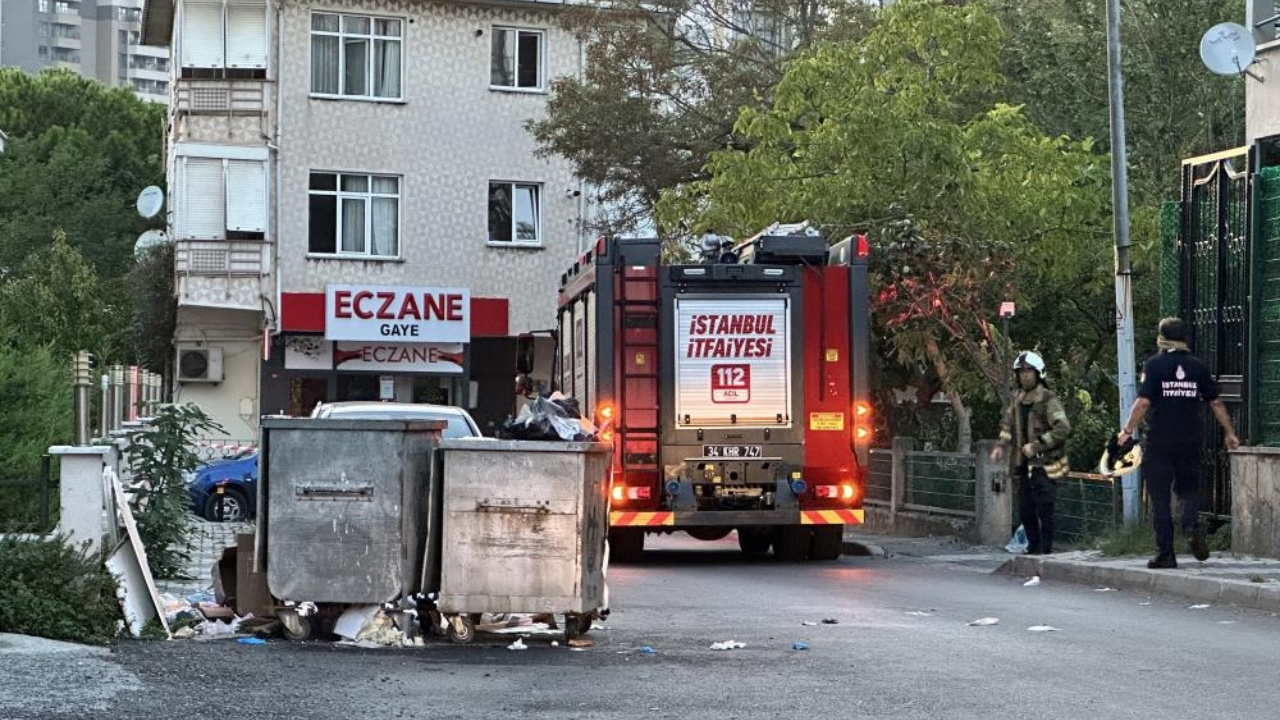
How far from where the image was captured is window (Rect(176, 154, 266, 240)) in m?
38.1

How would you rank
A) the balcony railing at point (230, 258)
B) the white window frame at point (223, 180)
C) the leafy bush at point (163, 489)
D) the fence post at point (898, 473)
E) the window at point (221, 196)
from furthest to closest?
the balcony railing at point (230, 258), the window at point (221, 196), the white window frame at point (223, 180), the fence post at point (898, 473), the leafy bush at point (163, 489)

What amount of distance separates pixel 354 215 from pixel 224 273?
8.97 ft

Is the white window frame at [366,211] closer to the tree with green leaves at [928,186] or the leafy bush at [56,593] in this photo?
the tree with green leaves at [928,186]

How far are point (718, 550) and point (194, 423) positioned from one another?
29.0 feet

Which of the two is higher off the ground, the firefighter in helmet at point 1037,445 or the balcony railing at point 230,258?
the balcony railing at point 230,258

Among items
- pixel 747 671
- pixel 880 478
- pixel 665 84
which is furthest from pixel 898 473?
pixel 747 671

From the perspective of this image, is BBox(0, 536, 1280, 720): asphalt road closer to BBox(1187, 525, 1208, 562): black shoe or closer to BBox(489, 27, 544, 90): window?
BBox(1187, 525, 1208, 562): black shoe

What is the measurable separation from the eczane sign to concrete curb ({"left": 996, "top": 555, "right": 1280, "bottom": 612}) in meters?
22.0

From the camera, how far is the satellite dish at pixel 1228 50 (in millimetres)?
18706

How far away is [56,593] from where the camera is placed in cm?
1032

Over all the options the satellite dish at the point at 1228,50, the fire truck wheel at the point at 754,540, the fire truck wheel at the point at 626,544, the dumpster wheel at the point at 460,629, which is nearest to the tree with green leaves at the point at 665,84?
the fire truck wheel at the point at 754,540

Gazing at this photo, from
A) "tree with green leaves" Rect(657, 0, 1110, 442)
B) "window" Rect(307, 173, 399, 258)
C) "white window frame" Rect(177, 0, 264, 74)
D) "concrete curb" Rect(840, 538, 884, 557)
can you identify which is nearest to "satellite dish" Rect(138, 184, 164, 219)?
"white window frame" Rect(177, 0, 264, 74)

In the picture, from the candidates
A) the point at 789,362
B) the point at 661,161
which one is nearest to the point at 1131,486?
the point at 789,362

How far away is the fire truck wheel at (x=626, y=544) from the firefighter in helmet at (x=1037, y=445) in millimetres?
3459
